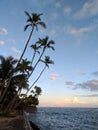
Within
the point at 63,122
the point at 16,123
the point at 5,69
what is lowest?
the point at 16,123

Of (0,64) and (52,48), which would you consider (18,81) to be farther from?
(52,48)

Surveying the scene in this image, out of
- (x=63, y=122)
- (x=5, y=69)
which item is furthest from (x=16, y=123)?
(x=63, y=122)

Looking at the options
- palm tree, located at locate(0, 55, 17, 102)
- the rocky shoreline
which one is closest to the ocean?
palm tree, located at locate(0, 55, 17, 102)

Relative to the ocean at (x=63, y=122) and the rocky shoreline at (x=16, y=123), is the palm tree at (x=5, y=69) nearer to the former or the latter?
the ocean at (x=63, y=122)

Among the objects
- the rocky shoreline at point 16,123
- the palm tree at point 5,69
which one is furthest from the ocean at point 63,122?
the rocky shoreline at point 16,123

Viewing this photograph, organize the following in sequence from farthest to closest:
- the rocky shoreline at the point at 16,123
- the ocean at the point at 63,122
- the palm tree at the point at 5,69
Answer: the palm tree at the point at 5,69, the ocean at the point at 63,122, the rocky shoreline at the point at 16,123

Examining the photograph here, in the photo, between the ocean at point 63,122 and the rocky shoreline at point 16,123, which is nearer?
the rocky shoreline at point 16,123

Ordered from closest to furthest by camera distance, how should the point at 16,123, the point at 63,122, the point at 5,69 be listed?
the point at 16,123, the point at 5,69, the point at 63,122

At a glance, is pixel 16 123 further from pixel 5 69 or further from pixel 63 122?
pixel 63 122

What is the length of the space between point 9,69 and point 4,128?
32.0 m

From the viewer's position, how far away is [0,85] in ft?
160

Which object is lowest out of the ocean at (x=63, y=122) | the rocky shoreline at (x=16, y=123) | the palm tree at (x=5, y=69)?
the rocky shoreline at (x=16, y=123)

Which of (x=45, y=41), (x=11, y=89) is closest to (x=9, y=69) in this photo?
(x=11, y=89)

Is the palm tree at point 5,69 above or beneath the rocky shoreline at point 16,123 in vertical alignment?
above
